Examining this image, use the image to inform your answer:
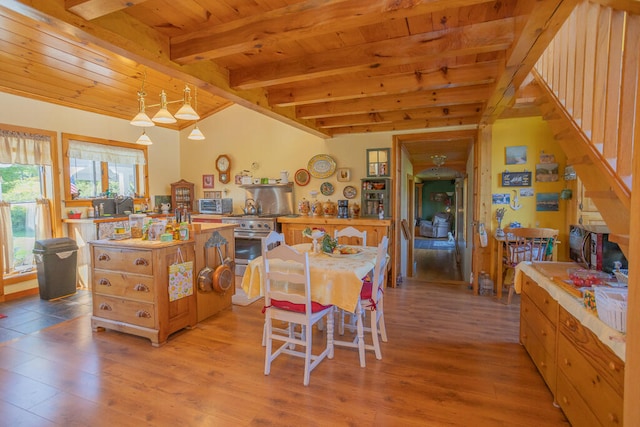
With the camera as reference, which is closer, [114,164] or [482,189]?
[482,189]

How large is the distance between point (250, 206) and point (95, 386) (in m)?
3.76

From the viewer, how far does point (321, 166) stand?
210 inches

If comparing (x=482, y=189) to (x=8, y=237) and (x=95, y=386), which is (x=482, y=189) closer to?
(x=95, y=386)

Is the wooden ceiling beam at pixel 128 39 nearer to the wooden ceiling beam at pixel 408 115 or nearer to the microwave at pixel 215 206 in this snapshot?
the wooden ceiling beam at pixel 408 115

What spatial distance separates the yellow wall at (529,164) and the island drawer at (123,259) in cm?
416

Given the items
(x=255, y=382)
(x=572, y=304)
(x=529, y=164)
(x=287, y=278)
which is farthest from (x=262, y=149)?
(x=572, y=304)

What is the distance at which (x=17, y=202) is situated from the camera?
4.29 m

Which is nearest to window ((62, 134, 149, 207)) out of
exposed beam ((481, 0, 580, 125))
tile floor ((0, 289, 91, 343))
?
tile floor ((0, 289, 91, 343))

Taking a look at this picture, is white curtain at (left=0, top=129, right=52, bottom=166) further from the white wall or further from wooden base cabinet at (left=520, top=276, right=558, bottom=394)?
wooden base cabinet at (left=520, top=276, right=558, bottom=394)

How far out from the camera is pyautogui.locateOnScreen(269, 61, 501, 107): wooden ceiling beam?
2.78 meters

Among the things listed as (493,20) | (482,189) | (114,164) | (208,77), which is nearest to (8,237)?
(114,164)

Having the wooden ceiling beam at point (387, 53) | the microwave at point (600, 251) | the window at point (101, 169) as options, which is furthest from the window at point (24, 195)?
the microwave at point (600, 251)

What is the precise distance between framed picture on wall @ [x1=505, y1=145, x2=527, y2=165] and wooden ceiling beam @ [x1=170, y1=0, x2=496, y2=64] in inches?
122

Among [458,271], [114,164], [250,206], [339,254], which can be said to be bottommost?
[458,271]
